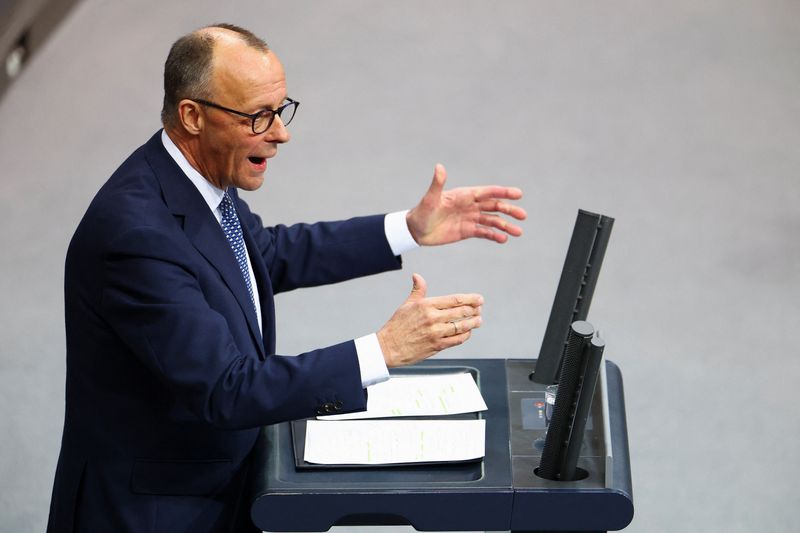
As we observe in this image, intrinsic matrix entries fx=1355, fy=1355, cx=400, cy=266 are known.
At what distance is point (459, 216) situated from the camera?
304 centimetres

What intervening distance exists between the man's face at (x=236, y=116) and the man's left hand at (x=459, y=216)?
1.53ft

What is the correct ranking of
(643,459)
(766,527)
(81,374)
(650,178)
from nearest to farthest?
(81,374)
(766,527)
(643,459)
(650,178)

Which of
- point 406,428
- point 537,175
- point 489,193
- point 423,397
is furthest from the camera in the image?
point 537,175

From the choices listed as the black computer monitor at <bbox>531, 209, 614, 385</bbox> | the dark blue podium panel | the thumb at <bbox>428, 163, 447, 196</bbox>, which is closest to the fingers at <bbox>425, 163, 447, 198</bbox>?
the thumb at <bbox>428, 163, 447, 196</bbox>

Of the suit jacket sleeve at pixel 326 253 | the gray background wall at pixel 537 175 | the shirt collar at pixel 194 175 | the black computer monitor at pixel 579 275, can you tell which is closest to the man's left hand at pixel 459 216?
the suit jacket sleeve at pixel 326 253

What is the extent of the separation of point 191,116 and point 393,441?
0.74 meters

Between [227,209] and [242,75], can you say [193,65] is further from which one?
[227,209]

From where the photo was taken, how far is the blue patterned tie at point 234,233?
107 inches

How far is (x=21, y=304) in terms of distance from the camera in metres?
4.76

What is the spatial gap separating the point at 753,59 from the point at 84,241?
4.51 metres

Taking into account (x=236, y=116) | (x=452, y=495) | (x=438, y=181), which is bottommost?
(x=452, y=495)

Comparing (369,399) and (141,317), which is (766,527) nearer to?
(369,399)

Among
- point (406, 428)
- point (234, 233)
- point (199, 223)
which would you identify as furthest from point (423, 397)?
point (199, 223)

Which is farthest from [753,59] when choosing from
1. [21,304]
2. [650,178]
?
[21,304]
